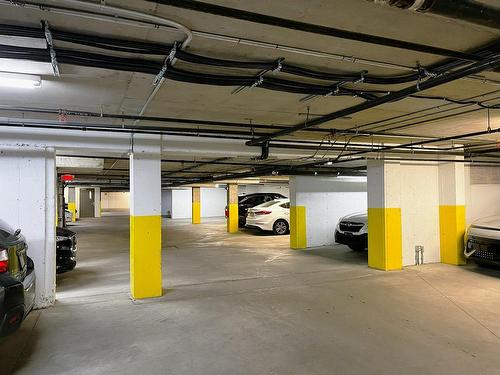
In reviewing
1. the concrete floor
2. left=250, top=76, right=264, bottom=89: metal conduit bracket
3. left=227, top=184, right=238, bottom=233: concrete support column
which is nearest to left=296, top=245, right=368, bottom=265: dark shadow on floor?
the concrete floor

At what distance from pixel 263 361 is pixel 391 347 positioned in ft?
3.70

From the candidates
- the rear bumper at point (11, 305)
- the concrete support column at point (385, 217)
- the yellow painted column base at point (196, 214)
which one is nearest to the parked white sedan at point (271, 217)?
the concrete support column at point (385, 217)

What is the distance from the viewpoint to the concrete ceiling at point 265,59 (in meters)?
1.90

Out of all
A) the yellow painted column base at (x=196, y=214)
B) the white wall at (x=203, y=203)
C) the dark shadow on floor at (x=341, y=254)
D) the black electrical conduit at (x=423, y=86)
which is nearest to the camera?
the black electrical conduit at (x=423, y=86)

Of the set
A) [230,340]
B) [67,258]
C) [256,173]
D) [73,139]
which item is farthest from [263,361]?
[256,173]

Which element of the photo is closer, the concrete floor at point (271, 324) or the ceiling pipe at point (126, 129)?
the concrete floor at point (271, 324)

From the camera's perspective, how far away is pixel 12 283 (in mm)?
2453

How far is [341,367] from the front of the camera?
270cm

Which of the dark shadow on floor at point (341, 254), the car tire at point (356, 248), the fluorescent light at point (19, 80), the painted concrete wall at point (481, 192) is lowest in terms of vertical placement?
the dark shadow on floor at point (341, 254)

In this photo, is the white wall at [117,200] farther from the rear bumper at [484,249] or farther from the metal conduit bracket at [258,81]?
the metal conduit bracket at [258,81]

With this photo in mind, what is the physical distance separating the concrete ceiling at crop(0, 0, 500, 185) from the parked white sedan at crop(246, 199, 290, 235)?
23.0 ft

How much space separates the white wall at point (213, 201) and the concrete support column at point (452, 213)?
48.9 feet

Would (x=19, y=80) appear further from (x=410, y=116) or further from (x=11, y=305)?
(x=410, y=116)

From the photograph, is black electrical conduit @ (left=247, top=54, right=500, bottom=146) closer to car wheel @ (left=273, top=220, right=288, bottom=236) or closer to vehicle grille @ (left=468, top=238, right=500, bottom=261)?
vehicle grille @ (left=468, top=238, right=500, bottom=261)
